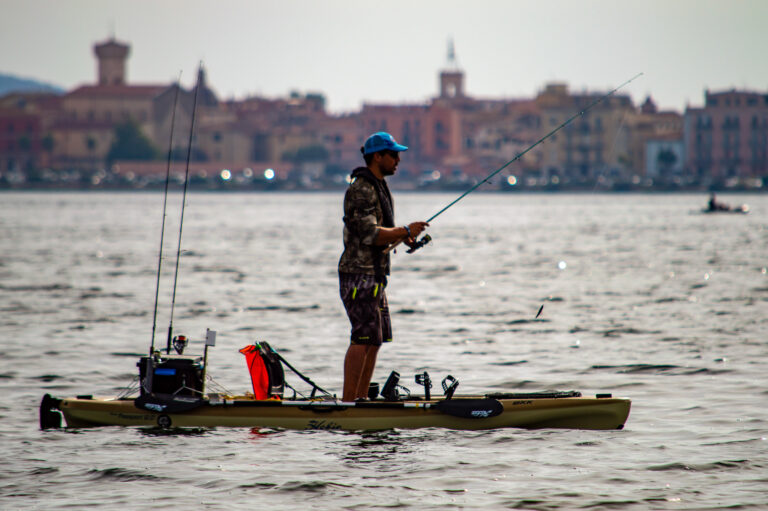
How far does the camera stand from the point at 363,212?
899 cm

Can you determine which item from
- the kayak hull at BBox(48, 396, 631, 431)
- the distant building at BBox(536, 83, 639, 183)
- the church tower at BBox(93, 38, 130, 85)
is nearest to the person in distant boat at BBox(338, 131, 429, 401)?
the kayak hull at BBox(48, 396, 631, 431)

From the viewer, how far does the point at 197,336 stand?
17.1 metres

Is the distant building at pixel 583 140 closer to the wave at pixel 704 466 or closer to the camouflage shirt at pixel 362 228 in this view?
the camouflage shirt at pixel 362 228

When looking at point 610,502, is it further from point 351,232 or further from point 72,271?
point 72,271

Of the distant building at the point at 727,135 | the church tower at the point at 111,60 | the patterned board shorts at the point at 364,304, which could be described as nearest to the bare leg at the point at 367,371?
the patterned board shorts at the point at 364,304

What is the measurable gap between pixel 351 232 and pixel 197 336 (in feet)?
27.9

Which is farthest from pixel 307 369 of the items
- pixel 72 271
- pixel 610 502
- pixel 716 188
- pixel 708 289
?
pixel 716 188

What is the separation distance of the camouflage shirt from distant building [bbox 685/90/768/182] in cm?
14778

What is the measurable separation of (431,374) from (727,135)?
14687 cm

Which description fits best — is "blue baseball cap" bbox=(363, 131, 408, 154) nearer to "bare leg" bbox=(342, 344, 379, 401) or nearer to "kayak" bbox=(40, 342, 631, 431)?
"bare leg" bbox=(342, 344, 379, 401)

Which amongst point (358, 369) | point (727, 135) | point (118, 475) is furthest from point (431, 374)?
point (727, 135)

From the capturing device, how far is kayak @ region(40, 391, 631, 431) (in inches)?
373

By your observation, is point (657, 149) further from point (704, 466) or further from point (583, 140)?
point (704, 466)

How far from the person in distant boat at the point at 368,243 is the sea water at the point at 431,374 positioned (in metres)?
0.94
